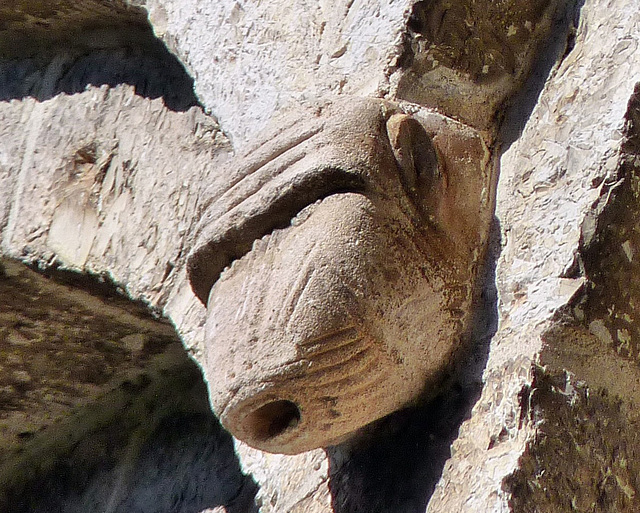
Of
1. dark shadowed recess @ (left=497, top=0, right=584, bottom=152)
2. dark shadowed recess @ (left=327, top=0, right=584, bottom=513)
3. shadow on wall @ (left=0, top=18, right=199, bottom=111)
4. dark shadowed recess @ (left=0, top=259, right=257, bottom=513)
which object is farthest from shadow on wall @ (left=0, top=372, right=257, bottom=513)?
dark shadowed recess @ (left=497, top=0, right=584, bottom=152)

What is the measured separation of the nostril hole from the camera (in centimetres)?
90

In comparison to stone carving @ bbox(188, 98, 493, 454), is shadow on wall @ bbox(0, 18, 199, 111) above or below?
above

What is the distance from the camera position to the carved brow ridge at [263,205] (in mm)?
908

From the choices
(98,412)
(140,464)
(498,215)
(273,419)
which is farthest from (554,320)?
(98,412)

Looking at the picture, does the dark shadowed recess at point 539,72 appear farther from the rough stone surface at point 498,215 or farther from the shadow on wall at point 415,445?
the shadow on wall at point 415,445

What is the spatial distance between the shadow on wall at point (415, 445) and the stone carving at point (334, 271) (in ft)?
0.06

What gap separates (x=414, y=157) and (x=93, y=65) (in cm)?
66

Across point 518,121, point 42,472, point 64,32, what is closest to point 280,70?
point 518,121

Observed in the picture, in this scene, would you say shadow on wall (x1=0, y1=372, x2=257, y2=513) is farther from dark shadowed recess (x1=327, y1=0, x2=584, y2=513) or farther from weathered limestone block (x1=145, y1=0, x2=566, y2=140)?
weathered limestone block (x1=145, y1=0, x2=566, y2=140)

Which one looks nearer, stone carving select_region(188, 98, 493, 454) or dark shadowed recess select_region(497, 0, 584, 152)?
stone carving select_region(188, 98, 493, 454)

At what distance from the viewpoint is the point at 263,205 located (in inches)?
36.3

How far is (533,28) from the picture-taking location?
1.08m

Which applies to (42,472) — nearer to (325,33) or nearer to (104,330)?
(104,330)

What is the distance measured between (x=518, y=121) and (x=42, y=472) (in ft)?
2.97
